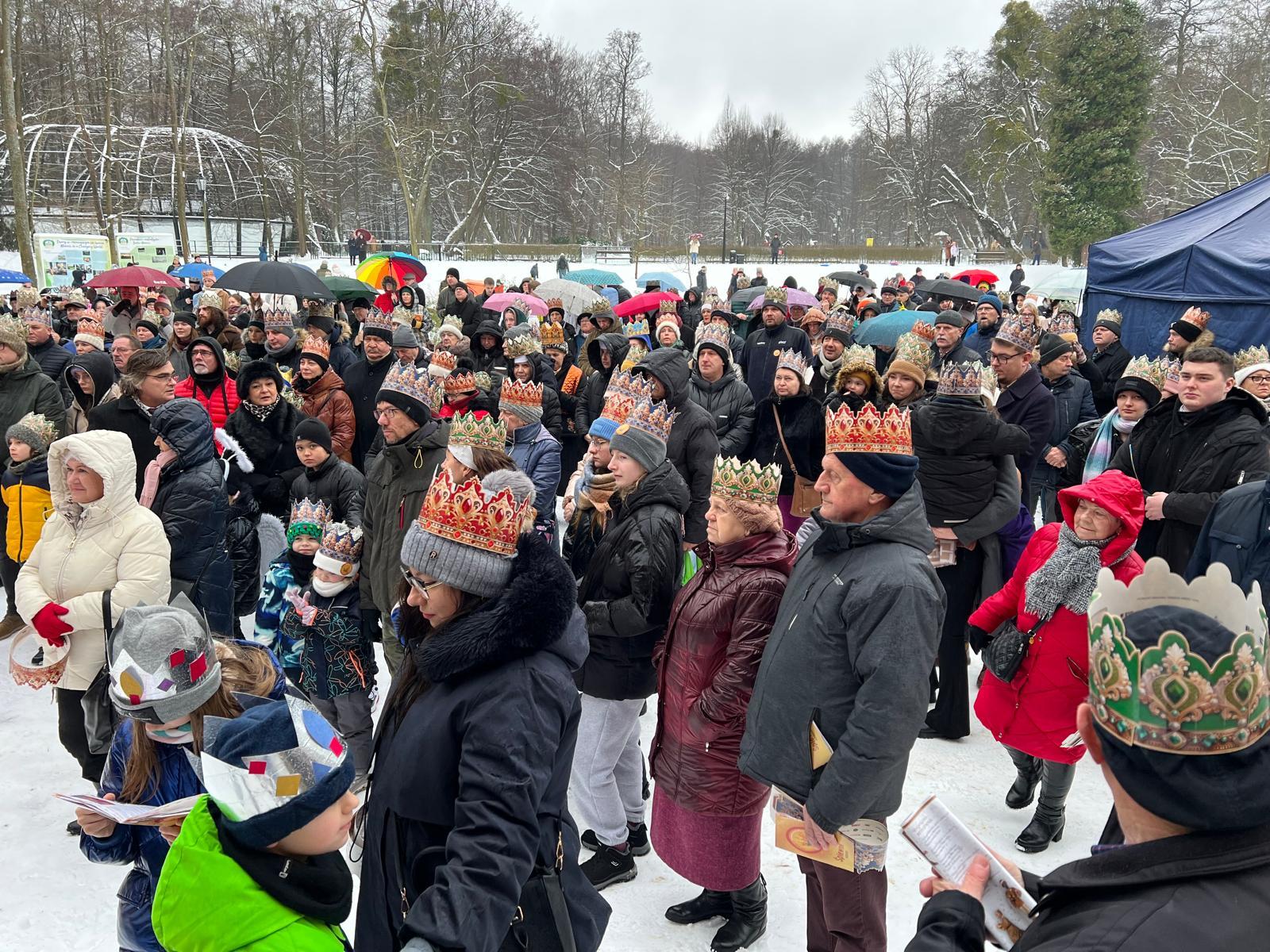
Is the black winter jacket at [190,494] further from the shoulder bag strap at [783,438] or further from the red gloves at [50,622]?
the shoulder bag strap at [783,438]

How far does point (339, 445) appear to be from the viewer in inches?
257

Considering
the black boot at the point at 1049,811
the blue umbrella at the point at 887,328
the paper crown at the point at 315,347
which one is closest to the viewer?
the black boot at the point at 1049,811

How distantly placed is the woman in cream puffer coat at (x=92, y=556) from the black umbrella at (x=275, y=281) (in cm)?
720

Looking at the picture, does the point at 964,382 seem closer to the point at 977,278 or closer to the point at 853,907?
the point at 853,907

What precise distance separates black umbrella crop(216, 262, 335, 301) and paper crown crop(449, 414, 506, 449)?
7.15 metres

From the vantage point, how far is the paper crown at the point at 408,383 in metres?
4.52

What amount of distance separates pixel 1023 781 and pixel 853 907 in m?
1.76

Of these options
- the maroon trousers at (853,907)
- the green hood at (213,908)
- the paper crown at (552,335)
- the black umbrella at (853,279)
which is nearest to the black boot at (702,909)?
the maroon trousers at (853,907)

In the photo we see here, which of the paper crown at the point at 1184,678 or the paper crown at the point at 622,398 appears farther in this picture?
the paper crown at the point at 622,398

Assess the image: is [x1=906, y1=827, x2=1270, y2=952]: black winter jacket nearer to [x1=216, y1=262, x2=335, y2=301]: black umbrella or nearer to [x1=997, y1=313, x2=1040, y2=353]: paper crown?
[x1=997, y1=313, x2=1040, y2=353]: paper crown

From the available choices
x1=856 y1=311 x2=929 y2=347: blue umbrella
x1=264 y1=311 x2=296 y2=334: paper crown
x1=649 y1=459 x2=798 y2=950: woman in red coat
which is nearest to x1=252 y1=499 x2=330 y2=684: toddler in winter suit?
x1=649 y1=459 x2=798 y2=950: woman in red coat

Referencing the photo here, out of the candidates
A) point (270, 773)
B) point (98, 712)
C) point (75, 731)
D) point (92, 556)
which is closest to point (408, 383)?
point (92, 556)

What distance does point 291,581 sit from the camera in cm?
425

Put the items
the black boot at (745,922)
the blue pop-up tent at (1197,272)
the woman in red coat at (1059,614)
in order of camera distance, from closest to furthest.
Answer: the black boot at (745,922)
the woman in red coat at (1059,614)
the blue pop-up tent at (1197,272)
